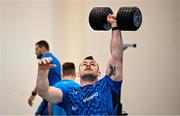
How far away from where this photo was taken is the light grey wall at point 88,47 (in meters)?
4.11

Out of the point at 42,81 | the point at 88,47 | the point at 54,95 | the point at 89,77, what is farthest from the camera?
the point at 88,47

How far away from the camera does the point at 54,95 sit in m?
2.46

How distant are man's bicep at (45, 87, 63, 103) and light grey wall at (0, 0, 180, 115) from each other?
1817 mm

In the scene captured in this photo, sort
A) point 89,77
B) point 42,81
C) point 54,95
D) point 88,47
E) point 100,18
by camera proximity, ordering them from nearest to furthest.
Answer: point 42,81, point 54,95, point 89,77, point 100,18, point 88,47

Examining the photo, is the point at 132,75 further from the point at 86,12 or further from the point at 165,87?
the point at 86,12

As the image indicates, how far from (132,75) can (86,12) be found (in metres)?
1.06

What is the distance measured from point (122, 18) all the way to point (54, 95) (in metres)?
0.69

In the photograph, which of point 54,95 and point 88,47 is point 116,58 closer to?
point 54,95

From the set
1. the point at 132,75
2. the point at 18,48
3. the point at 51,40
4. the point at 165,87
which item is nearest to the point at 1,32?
the point at 18,48

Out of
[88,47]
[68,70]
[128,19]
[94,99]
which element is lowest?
[94,99]

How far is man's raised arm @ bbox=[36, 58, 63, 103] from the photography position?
225 centimetres

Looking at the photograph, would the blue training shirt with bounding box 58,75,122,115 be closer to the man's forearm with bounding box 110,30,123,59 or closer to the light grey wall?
the man's forearm with bounding box 110,30,123,59

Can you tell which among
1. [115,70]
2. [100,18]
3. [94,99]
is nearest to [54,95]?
[94,99]

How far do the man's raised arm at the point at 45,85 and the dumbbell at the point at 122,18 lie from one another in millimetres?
582
